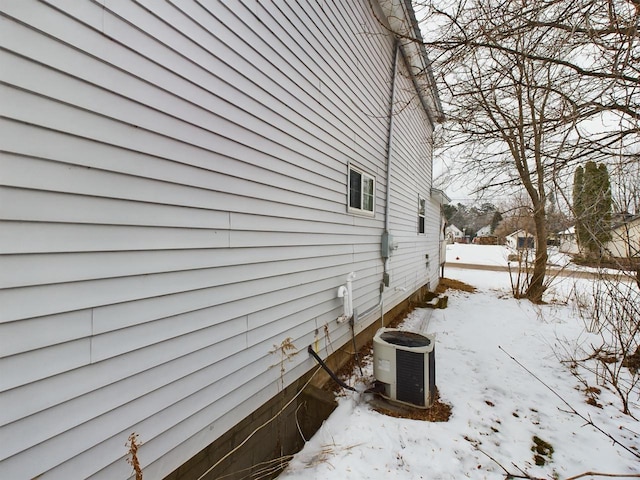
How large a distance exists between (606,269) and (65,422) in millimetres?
5687

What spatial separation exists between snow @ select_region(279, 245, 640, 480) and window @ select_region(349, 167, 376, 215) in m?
2.41

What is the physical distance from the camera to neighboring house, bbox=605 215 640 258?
3.61 meters

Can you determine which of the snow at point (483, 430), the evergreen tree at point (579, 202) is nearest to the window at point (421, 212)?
the evergreen tree at point (579, 202)

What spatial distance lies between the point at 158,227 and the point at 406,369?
2.87 metres

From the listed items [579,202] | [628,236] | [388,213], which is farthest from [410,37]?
[628,236]

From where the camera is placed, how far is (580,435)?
9.56 ft

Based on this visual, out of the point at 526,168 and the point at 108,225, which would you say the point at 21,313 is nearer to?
the point at 108,225

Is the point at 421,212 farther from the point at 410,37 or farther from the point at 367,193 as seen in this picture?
the point at 410,37

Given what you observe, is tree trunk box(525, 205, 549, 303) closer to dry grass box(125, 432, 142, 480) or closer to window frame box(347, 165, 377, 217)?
window frame box(347, 165, 377, 217)

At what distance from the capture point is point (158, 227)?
1.77 m

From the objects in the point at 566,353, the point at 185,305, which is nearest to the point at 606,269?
the point at 566,353

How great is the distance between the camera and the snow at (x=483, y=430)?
8.07 feet

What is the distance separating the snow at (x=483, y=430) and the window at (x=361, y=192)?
2.41m

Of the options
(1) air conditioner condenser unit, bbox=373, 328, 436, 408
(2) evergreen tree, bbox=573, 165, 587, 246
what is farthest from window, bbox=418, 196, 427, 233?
(1) air conditioner condenser unit, bbox=373, 328, 436, 408
